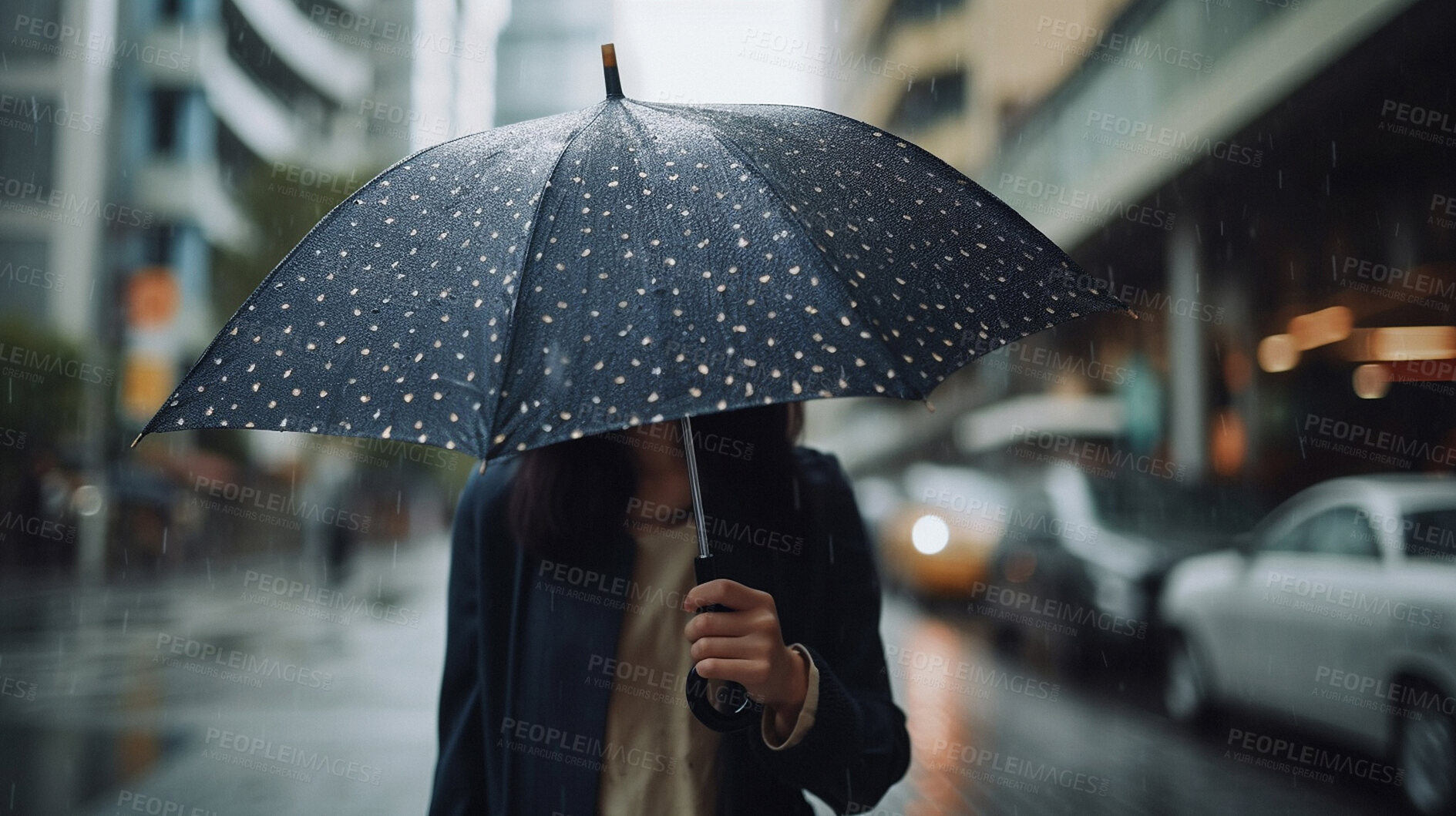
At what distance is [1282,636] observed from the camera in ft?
19.8

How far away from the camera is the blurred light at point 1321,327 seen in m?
13.8

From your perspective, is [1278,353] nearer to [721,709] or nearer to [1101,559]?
[1101,559]

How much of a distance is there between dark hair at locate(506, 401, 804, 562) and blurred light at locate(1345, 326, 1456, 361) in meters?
12.4

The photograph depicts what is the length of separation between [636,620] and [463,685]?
0.31 metres

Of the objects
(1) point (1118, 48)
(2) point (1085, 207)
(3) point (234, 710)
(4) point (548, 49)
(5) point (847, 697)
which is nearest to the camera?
(5) point (847, 697)

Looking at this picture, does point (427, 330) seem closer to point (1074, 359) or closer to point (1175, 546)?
point (1175, 546)

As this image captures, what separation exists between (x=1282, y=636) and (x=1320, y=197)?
9.39 m

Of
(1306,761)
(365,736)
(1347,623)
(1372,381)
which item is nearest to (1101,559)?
(1306,761)

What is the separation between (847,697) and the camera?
5.46 feet

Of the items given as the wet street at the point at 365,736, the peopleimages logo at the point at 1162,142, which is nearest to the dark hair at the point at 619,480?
the wet street at the point at 365,736

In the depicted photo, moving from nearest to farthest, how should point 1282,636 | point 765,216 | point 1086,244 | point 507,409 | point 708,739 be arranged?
point 507,409, point 765,216, point 708,739, point 1282,636, point 1086,244

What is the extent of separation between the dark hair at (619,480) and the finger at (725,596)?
0.34 meters

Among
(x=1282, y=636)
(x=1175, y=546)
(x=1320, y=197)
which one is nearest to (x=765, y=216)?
(x=1282, y=636)

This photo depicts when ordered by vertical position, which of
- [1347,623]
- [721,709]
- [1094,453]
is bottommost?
[1094,453]
